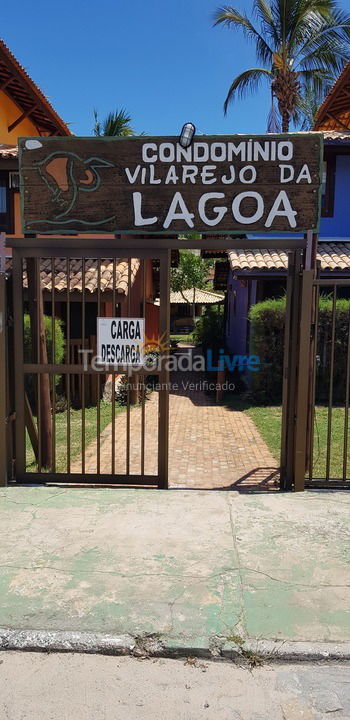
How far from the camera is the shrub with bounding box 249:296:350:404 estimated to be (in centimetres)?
1104

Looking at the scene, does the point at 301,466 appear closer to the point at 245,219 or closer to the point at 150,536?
the point at 150,536

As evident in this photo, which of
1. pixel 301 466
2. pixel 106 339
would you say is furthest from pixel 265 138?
Result: pixel 301 466

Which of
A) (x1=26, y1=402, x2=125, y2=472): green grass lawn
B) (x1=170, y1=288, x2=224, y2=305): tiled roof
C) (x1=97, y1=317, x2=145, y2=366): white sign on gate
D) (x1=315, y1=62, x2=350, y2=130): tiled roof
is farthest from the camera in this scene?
(x1=170, y1=288, x2=224, y2=305): tiled roof

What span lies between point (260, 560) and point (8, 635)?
68.6 inches

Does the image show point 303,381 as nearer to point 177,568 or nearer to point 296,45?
point 177,568

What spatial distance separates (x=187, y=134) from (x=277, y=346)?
6.82m

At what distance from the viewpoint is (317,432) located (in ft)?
23.2

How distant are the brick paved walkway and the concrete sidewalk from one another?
1.24 meters

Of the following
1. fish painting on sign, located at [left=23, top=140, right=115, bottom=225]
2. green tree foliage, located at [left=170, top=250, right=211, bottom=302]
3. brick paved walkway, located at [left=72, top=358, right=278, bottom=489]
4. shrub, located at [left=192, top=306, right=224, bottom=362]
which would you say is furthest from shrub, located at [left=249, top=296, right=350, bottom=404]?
green tree foliage, located at [left=170, top=250, right=211, bottom=302]

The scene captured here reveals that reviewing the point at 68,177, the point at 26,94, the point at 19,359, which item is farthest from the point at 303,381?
the point at 26,94

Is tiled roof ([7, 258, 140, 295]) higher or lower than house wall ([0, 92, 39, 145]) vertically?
lower

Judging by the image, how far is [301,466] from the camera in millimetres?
5090

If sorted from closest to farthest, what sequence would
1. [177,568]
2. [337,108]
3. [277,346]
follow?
[177,568] < [277,346] < [337,108]

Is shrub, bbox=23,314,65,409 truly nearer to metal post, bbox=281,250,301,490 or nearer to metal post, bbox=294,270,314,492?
metal post, bbox=281,250,301,490
